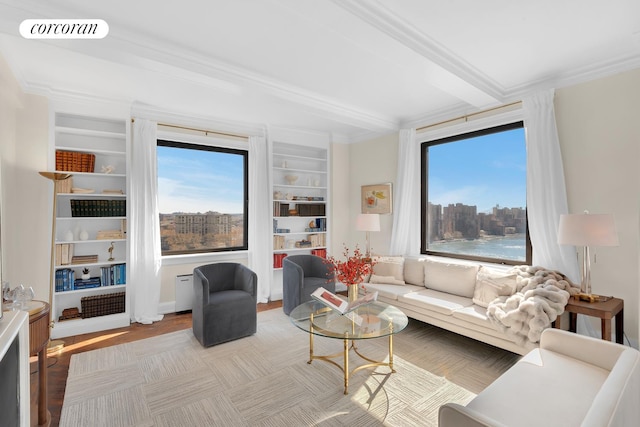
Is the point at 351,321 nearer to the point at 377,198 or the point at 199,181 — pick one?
the point at 377,198

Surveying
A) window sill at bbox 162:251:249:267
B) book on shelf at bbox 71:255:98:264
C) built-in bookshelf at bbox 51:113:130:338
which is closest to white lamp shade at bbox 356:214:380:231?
window sill at bbox 162:251:249:267

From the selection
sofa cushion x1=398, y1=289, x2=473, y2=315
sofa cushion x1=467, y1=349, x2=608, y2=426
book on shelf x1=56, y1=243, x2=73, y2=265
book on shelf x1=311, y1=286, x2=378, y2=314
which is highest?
book on shelf x1=56, y1=243, x2=73, y2=265

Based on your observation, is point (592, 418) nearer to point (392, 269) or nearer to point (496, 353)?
point (496, 353)

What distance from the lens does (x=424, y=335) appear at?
3.66 meters

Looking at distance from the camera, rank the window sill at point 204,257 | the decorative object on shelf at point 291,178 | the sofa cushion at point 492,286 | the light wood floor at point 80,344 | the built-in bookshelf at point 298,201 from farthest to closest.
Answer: the decorative object on shelf at point 291,178 < the built-in bookshelf at point 298,201 < the window sill at point 204,257 < the sofa cushion at point 492,286 < the light wood floor at point 80,344

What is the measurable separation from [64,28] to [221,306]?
8.89 ft

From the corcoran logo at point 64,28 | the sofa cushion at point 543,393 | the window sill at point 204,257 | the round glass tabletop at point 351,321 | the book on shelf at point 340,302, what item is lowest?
the sofa cushion at point 543,393

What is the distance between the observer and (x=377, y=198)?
17.6 feet

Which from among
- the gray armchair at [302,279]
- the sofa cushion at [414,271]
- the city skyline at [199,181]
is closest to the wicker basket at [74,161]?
the city skyline at [199,181]

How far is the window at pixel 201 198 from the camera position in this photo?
4578 millimetres

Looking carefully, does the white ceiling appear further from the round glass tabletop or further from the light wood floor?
the light wood floor

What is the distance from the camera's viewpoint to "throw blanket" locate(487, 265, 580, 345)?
2668mm

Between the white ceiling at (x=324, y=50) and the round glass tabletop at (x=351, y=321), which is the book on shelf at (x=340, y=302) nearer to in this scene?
the round glass tabletop at (x=351, y=321)

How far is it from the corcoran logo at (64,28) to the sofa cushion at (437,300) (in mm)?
3787
